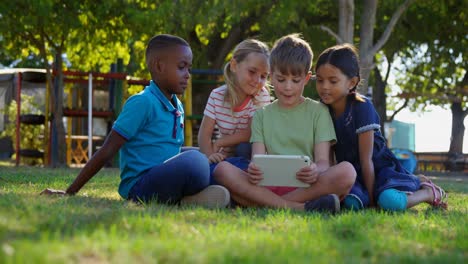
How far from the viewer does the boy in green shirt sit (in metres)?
4.55

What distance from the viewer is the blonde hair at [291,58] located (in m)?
4.77

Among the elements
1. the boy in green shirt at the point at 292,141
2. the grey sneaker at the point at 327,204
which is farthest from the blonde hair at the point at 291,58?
the grey sneaker at the point at 327,204

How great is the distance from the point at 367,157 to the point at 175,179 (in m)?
1.37

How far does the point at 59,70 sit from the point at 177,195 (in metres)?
10.9

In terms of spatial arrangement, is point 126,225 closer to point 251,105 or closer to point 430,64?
point 251,105

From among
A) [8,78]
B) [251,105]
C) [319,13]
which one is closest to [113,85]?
[8,78]

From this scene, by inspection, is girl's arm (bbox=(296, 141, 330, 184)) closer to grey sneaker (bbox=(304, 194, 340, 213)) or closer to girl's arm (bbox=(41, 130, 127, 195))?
grey sneaker (bbox=(304, 194, 340, 213))

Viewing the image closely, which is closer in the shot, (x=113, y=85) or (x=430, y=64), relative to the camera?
(x=113, y=85)

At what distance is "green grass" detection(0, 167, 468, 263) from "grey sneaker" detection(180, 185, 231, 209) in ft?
1.59

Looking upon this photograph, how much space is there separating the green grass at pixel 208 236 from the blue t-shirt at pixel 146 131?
71 centimetres

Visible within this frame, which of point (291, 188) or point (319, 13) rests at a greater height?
point (319, 13)

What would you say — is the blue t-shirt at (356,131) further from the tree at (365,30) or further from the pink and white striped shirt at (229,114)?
the tree at (365,30)

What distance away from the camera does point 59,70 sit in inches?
584

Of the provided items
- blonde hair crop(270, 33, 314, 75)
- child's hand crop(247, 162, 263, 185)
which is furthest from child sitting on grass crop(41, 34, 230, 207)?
blonde hair crop(270, 33, 314, 75)
